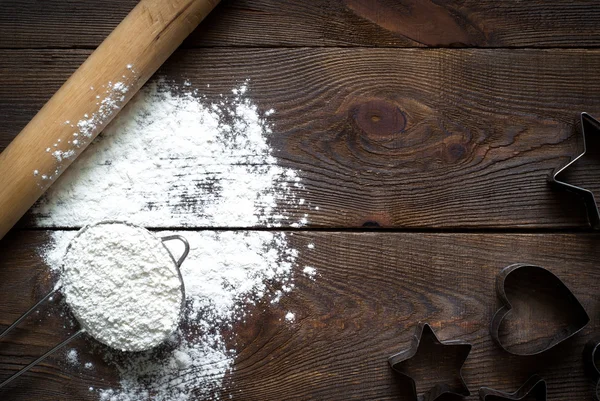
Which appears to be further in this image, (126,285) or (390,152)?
(390,152)

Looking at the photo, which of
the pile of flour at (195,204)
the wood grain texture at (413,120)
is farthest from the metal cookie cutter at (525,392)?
the pile of flour at (195,204)

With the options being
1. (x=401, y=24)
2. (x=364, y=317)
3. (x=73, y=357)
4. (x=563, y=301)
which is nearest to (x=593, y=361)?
(x=563, y=301)

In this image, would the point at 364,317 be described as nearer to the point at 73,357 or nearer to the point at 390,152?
the point at 390,152

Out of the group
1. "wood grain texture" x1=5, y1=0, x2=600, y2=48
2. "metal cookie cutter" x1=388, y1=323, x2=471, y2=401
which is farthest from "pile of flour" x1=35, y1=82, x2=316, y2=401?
"metal cookie cutter" x1=388, y1=323, x2=471, y2=401

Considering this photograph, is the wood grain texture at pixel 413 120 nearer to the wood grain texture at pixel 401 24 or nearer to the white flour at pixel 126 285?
the wood grain texture at pixel 401 24

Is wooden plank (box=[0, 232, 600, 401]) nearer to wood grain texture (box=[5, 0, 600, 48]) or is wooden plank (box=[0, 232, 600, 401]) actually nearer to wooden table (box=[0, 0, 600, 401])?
wooden table (box=[0, 0, 600, 401])
